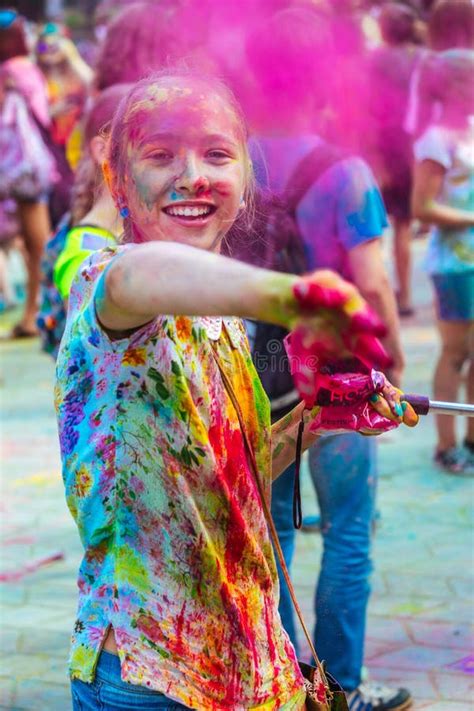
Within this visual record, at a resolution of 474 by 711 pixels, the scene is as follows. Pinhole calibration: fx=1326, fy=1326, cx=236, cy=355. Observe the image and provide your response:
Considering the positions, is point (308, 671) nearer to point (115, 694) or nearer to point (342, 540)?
point (115, 694)

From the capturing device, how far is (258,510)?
2.07m

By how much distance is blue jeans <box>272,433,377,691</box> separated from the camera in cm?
343

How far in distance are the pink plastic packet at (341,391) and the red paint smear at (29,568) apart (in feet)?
9.17

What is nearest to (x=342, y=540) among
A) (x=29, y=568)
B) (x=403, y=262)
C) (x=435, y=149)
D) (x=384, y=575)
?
(x=384, y=575)

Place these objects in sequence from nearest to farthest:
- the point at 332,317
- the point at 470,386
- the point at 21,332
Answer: the point at 332,317, the point at 470,386, the point at 21,332

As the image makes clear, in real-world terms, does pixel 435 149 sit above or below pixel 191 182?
above

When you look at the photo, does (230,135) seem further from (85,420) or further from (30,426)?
(30,426)

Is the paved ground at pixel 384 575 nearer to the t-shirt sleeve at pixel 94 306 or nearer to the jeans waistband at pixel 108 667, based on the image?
the jeans waistband at pixel 108 667

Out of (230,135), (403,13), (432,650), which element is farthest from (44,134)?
(230,135)

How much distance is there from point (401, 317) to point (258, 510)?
7.88 meters

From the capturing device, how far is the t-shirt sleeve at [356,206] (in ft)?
11.2

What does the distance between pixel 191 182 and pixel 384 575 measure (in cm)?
299

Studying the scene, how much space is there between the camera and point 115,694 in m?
1.95

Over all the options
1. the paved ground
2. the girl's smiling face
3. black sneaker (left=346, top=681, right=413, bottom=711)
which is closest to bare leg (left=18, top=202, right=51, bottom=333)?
the paved ground
